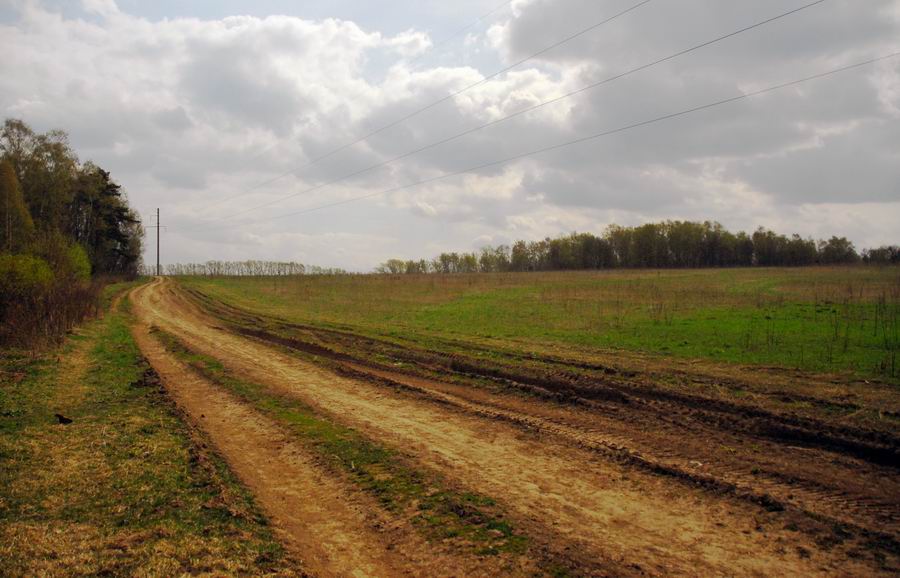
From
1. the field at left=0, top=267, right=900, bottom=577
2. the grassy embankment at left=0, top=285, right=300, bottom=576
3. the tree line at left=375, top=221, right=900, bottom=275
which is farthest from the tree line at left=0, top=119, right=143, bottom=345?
the tree line at left=375, top=221, right=900, bottom=275

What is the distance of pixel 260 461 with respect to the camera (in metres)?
6.68

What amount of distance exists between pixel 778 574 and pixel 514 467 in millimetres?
2883

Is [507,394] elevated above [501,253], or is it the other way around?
[501,253]

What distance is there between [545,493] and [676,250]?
348 ft

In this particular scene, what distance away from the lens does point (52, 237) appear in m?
22.2

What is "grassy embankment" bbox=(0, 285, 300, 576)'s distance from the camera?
430cm

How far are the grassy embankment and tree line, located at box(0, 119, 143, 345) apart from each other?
705 centimetres

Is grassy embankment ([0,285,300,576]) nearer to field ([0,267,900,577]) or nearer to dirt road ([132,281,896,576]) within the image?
field ([0,267,900,577])

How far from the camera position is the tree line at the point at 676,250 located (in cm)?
9362

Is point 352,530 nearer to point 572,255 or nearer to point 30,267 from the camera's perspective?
point 30,267

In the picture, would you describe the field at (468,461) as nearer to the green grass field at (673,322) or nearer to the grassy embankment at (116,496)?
the grassy embankment at (116,496)

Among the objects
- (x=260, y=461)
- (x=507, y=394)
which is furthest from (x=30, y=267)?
(x=507, y=394)

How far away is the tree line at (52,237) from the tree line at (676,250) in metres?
43.3

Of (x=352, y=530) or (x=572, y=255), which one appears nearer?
(x=352, y=530)
